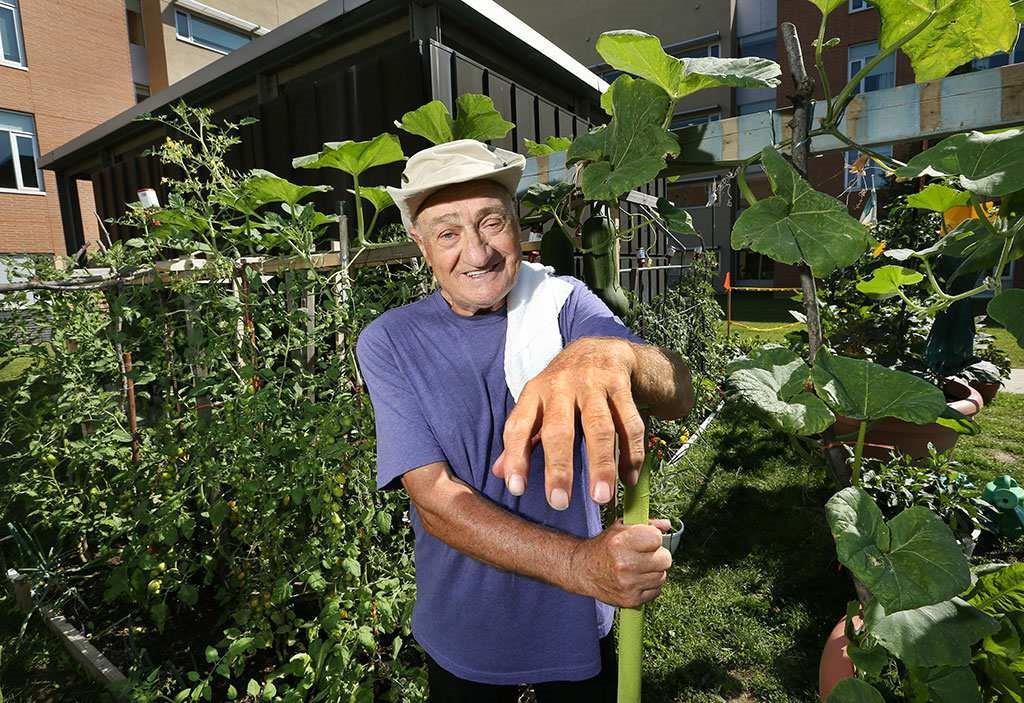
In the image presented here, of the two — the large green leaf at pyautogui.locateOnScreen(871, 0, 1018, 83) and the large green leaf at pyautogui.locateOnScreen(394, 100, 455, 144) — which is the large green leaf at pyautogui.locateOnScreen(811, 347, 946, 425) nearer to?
the large green leaf at pyautogui.locateOnScreen(871, 0, 1018, 83)

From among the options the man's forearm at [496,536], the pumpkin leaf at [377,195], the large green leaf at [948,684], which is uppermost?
the pumpkin leaf at [377,195]

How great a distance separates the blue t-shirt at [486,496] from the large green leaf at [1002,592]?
2.77 feet

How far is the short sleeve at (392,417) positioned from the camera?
3.48 ft

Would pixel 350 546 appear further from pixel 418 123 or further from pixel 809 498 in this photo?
pixel 809 498

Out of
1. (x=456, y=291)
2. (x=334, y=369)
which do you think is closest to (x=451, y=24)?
(x=334, y=369)

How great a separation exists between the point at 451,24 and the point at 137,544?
3307 millimetres

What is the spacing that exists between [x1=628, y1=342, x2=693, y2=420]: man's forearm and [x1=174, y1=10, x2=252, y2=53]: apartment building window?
775 inches

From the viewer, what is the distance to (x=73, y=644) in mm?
2389

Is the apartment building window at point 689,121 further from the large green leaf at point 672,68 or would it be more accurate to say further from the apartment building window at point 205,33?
the apartment building window at point 205,33

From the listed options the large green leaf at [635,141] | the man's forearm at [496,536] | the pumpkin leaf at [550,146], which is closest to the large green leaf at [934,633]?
the man's forearm at [496,536]

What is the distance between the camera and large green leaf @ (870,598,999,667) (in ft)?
2.99

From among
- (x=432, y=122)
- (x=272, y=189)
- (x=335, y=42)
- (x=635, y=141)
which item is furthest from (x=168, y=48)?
(x=635, y=141)

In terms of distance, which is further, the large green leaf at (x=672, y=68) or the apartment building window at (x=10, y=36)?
the apartment building window at (x=10, y=36)

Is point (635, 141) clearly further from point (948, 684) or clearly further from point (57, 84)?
point (57, 84)
